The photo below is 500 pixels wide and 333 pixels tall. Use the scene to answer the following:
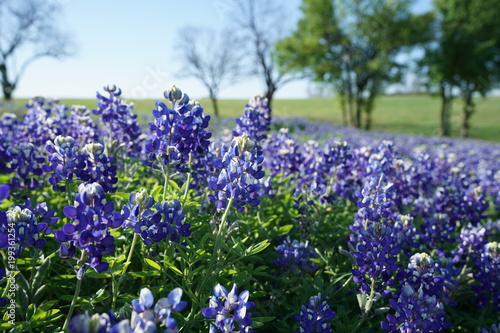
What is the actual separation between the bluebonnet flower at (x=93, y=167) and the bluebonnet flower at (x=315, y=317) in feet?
4.84

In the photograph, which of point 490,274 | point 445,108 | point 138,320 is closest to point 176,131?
point 138,320

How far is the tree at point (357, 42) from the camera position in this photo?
32656 millimetres

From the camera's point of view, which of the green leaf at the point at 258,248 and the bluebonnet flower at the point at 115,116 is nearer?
the green leaf at the point at 258,248

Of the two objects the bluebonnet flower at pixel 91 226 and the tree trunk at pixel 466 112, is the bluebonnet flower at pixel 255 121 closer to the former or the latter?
the bluebonnet flower at pixel 91 226

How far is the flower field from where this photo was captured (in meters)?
1.78

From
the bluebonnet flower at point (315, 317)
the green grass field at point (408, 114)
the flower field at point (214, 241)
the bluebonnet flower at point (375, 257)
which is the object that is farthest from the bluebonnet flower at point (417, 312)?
the green grass field at point (408, 114)

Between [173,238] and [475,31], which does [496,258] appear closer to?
[173,238]

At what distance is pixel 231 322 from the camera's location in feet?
5.53

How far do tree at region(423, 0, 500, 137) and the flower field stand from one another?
31958 mm

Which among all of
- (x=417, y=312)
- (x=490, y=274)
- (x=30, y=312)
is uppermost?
(x=30, y=312)

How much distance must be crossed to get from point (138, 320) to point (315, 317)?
1.26 meters

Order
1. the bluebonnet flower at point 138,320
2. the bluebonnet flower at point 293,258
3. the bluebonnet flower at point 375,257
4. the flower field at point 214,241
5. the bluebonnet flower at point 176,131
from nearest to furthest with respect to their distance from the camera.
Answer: the bluebonnet flower at point 138,320 < the flower field at point 214,241 < the bluebonnet flower at point 375,257 < the bluebonnet flower at point 176,131 < the bluebonnet flower at point 293,258

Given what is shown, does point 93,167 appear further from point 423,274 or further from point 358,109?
point 358,109

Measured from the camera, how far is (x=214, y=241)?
2.36 meters
